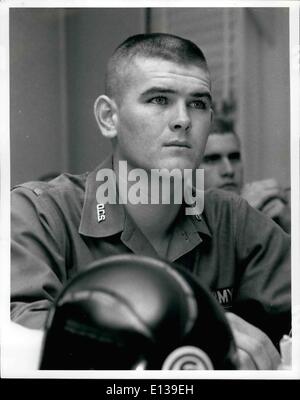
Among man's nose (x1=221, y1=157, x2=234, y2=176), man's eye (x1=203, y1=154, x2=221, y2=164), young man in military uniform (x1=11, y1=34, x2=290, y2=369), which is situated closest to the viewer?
young man in military uniform (x1=11, y1=34, x2=290, y2=369)

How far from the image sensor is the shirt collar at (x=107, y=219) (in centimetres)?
241

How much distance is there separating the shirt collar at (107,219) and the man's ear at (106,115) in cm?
10

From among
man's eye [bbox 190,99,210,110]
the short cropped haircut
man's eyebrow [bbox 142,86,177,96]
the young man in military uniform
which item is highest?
the short cropped haircut

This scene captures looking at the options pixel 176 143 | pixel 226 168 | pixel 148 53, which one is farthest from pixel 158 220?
pixel 148 53

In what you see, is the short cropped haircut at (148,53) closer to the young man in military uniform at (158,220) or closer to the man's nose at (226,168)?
the young man in military uniform at (158,220)

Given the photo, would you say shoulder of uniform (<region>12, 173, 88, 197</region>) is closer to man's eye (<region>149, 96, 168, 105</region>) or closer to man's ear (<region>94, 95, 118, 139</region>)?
man's ear (<region>94, 95, 118, 139</region>)

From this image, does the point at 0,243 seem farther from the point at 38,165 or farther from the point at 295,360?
the point at 295,360

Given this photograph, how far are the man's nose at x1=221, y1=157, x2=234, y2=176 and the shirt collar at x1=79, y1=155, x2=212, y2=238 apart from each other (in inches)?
10.6

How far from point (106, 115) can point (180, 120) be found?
0.98 feet

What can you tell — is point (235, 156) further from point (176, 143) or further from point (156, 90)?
point (156, 90)

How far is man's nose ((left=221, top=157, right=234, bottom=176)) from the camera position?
2.63 meters

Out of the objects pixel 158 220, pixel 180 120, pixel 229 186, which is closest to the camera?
pixel 180 120

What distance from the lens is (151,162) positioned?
241cm

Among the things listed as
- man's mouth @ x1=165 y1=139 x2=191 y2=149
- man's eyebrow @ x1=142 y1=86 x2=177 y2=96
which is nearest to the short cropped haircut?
man's eyebrow @ x1=142 y1=86 x2=177 y2=96
